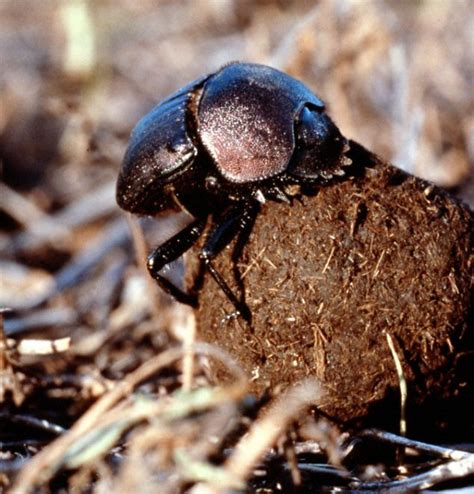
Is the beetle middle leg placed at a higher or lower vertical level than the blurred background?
lower

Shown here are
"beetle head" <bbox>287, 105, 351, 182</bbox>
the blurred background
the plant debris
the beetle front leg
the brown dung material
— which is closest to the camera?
the plant debris

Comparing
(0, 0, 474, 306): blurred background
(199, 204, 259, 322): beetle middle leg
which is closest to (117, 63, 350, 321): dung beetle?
(199, 204, 259, 322): beetle middle leg

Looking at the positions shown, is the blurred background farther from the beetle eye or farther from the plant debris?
the beetle eye

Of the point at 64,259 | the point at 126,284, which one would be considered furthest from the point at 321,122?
the point at 64,259

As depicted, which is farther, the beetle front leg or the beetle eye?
the beetle front leg

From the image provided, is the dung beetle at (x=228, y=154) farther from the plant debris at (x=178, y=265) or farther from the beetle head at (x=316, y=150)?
the plant debris at (x=178, y=265)

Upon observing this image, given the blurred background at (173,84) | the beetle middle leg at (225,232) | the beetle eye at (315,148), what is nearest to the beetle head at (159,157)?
the beetle middle leg at (225,232)

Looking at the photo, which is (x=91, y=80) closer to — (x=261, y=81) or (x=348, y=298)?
(x=261, y=81)
